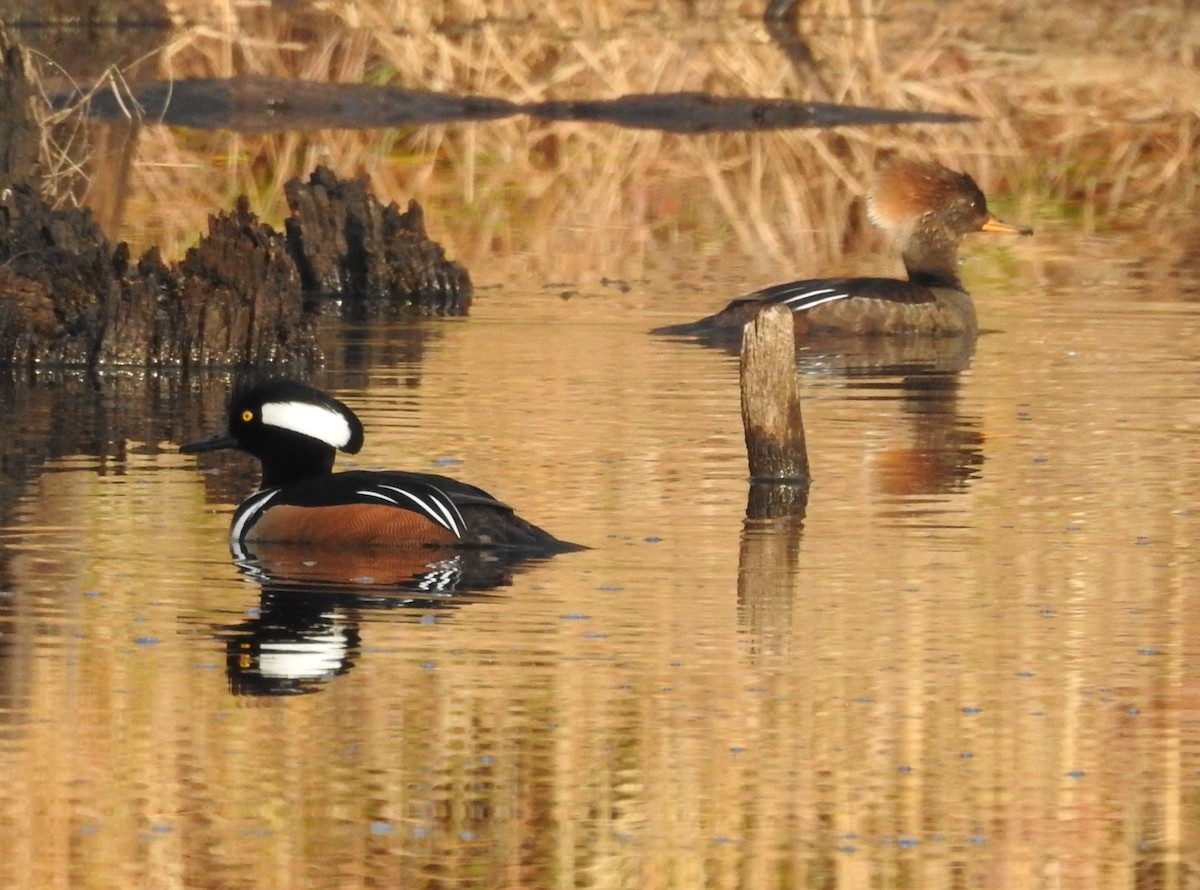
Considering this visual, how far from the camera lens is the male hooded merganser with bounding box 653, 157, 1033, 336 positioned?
715 inches

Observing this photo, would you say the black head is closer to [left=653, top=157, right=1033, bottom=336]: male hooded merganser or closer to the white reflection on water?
the white reflection on water

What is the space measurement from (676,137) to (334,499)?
1916 centimetres

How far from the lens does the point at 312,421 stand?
11445 millimetres

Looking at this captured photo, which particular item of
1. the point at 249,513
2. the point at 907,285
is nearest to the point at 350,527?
the point at 249,513

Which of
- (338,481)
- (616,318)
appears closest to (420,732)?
(338,481)

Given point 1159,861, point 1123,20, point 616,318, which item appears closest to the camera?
point 1159,861

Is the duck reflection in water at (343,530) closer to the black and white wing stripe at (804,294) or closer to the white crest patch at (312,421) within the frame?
the white crest patch at (312,421)

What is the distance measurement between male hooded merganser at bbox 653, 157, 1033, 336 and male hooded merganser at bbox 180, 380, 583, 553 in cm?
655

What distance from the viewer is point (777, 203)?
2503 cm

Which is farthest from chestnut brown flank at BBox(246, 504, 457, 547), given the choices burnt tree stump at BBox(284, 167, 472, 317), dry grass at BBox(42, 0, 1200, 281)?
dry grass at BBox(42, 0, 1200, 281)

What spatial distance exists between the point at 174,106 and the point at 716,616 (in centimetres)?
2175

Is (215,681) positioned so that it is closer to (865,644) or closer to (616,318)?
(865,644)

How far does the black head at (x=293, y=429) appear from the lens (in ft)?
37.6

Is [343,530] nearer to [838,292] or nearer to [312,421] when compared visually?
[312,421]
